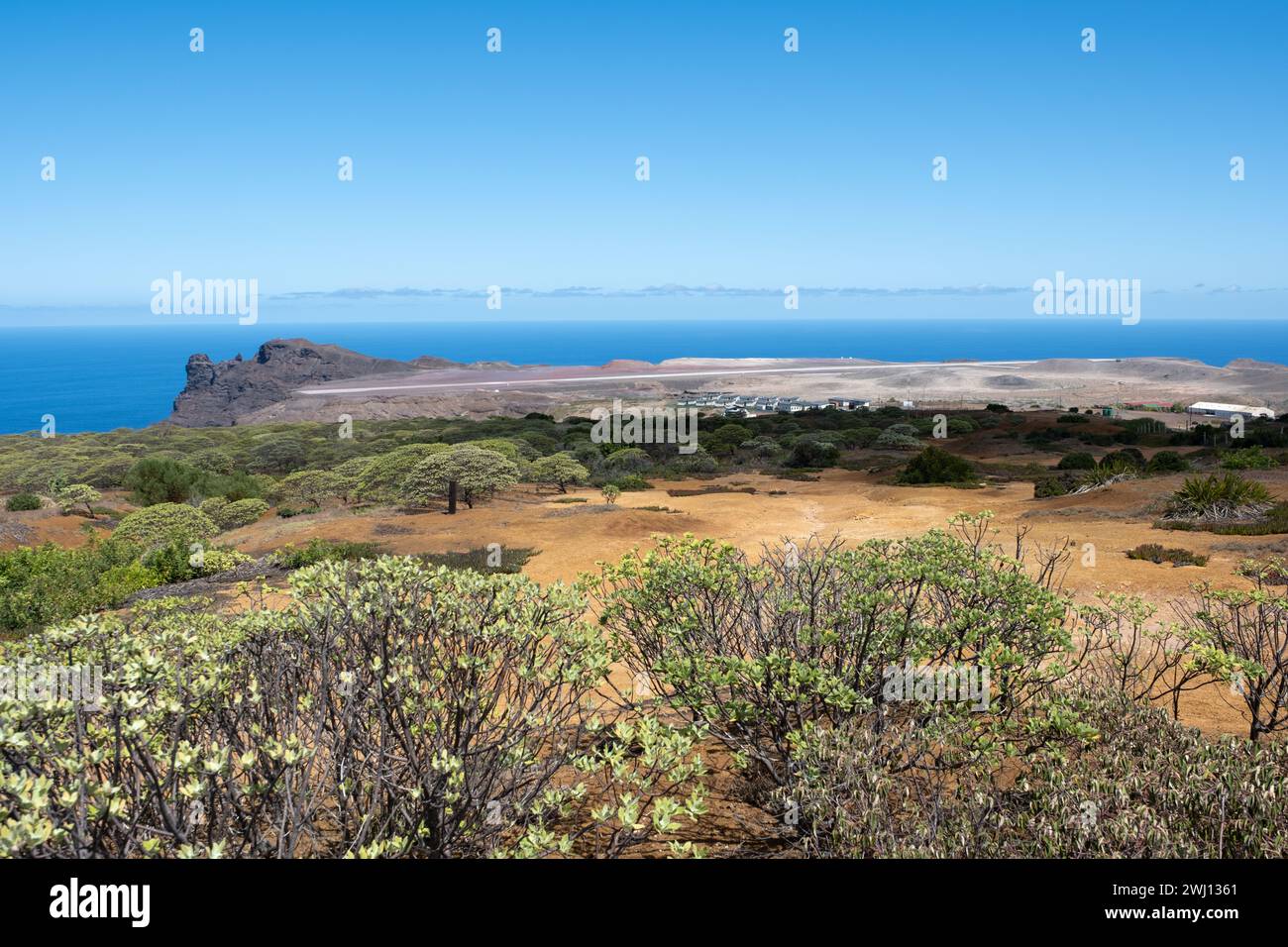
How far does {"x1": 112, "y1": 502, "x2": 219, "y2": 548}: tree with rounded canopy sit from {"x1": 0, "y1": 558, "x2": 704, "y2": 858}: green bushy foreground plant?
15.8 meters

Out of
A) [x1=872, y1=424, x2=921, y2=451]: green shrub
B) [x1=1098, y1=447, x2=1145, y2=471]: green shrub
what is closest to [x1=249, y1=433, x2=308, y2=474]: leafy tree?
[x1=872, y1=424, x2=921, y2=451]: green shrub

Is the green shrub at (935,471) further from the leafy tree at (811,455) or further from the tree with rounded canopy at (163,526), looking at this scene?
the tree with rounded canopy at (163,526)

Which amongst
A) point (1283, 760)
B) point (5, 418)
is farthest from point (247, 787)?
point (5, 418)

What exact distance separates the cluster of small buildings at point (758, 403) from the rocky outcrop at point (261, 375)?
162 feet

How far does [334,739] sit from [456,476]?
20.2 metres

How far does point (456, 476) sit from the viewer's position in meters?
23.8

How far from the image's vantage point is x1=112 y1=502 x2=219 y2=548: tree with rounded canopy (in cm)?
1905

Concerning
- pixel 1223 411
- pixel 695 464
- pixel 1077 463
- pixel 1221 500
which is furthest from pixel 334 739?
pixel 1223 411

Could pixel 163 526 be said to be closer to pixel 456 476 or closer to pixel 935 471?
pixel 456 476

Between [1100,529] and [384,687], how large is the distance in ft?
54.8

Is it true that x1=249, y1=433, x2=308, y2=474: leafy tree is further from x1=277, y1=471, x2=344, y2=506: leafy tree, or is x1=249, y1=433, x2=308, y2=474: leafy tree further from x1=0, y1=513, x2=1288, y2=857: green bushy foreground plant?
x1=0, y1=513, x2=1288, y2=857: green bushy foreground plant

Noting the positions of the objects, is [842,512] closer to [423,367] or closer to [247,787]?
[247,787]

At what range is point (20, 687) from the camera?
11.3 ft

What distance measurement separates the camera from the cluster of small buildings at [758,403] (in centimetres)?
6175
